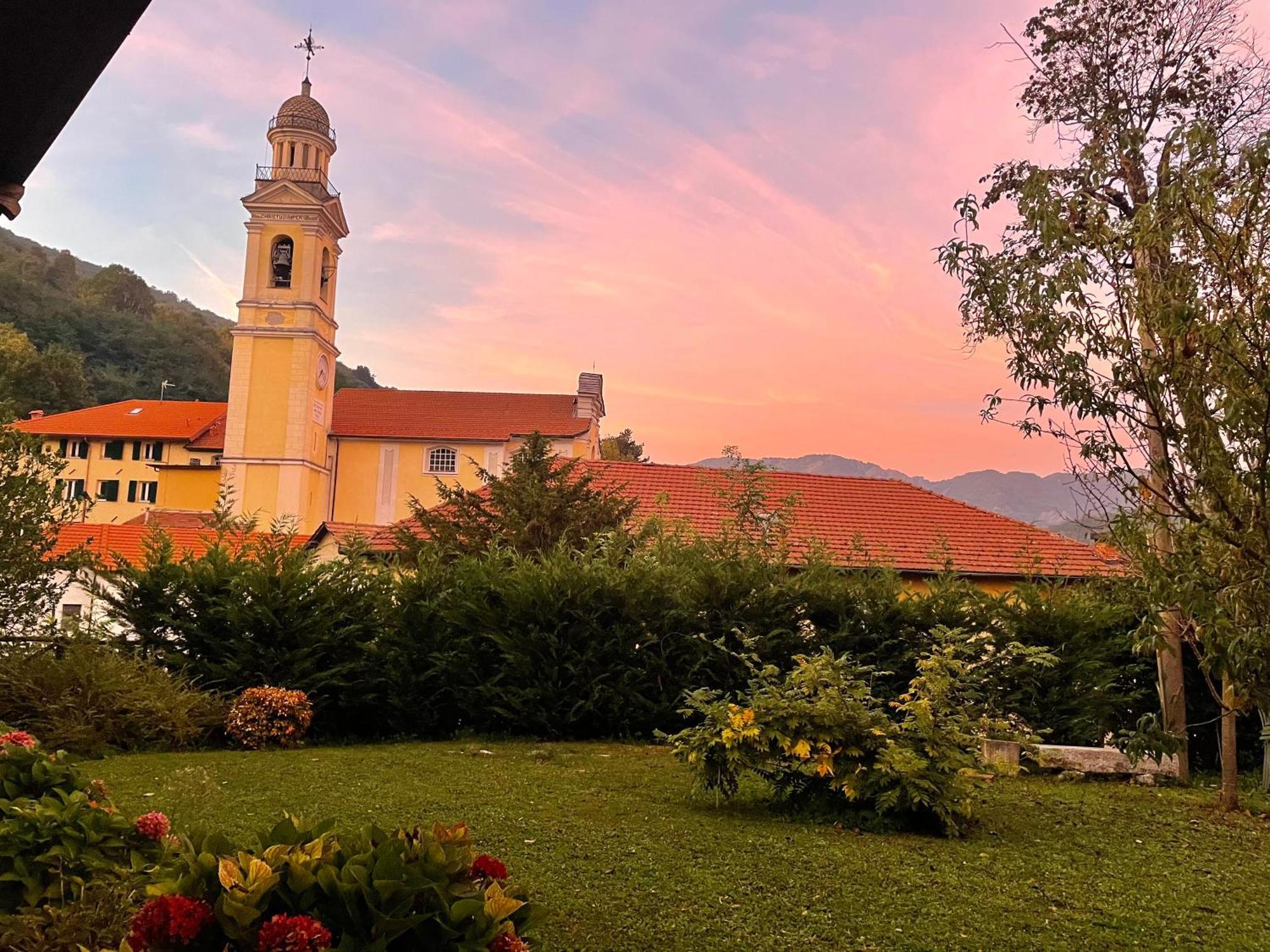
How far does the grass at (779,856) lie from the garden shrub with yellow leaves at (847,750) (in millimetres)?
310

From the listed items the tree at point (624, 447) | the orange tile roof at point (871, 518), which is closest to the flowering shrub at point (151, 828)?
the orange tile roof at point (871, 518)

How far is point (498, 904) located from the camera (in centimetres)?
260

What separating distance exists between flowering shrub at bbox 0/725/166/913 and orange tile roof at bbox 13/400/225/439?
59926 millimetres

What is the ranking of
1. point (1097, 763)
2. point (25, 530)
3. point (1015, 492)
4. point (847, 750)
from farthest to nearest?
point (1015, 492) < point (25, 530) < point (1097, 763) < point (847, 750)

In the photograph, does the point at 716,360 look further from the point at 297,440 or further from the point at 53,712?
the point at 297,440

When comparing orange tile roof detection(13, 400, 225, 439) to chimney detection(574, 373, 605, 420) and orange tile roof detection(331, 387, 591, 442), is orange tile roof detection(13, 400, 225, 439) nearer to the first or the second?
orange tile roof detection(331, 387, 591, 442)

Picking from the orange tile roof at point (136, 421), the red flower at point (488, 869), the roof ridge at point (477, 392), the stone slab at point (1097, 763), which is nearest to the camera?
the red flower at point (488, 869)

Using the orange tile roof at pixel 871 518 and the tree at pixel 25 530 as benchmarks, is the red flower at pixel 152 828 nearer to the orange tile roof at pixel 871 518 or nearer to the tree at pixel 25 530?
the tree at pixel 25 530

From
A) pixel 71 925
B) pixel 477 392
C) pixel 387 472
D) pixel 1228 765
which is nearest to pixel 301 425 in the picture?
pixel 387 472

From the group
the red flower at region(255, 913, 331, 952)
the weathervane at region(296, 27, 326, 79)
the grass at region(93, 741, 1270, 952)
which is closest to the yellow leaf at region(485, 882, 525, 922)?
the red flower at region(255, 913, 331, 952)

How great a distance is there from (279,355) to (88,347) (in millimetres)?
47782

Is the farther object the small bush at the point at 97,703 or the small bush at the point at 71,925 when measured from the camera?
the small bush at the point at 97,703

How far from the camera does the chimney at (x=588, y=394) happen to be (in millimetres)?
54344

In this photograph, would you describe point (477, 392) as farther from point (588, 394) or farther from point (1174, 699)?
point (1174, 699)
